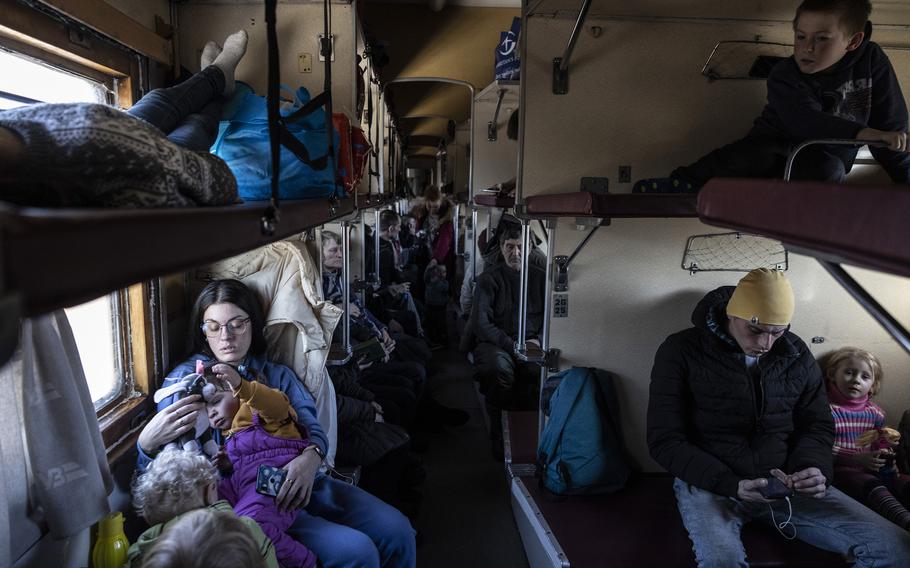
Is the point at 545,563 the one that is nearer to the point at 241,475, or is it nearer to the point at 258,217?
the point at 241,475

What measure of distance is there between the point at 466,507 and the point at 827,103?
291 centimetres

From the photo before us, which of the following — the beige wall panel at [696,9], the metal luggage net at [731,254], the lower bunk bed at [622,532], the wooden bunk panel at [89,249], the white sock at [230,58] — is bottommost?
the lower bunk bed at [622,532]

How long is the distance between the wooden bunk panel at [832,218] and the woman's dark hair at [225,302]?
2.19 m

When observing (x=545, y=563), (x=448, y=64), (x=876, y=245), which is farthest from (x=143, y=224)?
(x=448, y=64)

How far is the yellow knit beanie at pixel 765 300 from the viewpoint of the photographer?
96.0 inches

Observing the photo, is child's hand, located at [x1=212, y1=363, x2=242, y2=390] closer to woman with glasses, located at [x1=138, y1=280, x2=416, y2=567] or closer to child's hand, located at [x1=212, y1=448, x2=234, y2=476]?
woman with glasses, located at [x1=138, y1=280, x2=416, y2=567]

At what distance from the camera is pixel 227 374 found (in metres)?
2.36

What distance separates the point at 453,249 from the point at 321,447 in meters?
5.75

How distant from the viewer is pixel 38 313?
476 millimetres

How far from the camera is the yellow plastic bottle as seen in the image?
6.10 feet

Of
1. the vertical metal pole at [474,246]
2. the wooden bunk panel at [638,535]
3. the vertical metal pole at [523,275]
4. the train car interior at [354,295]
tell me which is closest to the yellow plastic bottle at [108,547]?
the train car interior at [354,295]

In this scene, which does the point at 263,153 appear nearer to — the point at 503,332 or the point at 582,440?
the point at 582,440

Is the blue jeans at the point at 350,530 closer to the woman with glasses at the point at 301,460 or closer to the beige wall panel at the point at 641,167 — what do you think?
the woman with glasses at the point at 301,460

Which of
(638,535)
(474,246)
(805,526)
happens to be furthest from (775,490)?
(474,246)
